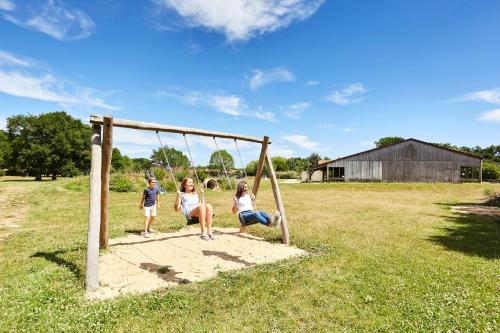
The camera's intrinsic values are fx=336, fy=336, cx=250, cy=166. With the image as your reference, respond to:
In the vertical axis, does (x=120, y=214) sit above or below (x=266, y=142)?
below

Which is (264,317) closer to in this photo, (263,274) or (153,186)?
(263,274)

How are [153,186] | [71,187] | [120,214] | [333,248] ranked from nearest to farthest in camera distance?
[333,248] < [153,186] < [120,214] < [71,187]

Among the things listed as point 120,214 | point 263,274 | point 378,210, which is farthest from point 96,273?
point 378,210

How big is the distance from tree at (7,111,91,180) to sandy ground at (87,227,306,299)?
48565 millimetres

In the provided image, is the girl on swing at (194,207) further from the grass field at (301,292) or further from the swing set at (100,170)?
the grass field at (301,292)

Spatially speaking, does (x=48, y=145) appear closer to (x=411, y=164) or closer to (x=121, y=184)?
(x=121, y=184)

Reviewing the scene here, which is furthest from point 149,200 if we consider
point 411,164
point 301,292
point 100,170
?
point 411,164

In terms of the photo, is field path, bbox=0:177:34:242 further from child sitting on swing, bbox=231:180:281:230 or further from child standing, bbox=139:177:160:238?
child sitting on swing, bbox=231:180:281:230

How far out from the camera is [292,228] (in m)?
12.0

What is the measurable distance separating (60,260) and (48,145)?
168 feet

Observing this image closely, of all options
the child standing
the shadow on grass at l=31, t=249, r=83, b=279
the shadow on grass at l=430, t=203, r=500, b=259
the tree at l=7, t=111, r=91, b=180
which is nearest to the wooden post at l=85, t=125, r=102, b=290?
the shadow on grass at l=31, t=249, r=83, b=279

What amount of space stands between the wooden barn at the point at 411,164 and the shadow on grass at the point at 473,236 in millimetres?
31358

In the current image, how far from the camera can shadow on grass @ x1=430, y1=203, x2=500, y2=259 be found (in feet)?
29.8

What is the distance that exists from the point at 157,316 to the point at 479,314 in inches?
192
